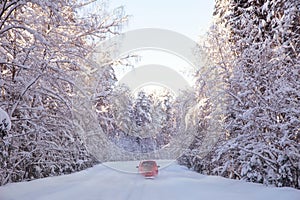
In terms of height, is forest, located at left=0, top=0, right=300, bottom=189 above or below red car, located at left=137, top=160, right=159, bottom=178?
above

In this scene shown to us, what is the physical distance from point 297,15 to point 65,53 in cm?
591

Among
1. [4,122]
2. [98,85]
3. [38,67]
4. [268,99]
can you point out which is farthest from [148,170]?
[4,122]

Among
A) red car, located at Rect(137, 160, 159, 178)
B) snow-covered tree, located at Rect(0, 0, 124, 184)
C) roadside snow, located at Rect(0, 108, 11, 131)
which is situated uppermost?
snow-covered tree, located at Rect(0, 0, 124, 184)

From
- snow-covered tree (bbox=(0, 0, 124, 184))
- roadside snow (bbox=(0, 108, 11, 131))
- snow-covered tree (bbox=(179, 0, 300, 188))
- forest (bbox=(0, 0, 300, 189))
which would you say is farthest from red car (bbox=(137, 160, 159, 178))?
roadside snow (bbox=(0, 108, 11, 131))

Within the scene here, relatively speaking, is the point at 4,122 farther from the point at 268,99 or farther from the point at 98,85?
the point at 268,99

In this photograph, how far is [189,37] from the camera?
674 inches

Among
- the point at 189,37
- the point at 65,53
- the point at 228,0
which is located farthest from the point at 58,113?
the point at 189,37

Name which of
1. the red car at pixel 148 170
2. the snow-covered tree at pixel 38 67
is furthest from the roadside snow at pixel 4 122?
the red car at pixel 148 170

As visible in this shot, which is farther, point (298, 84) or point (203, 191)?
point (203, 191)

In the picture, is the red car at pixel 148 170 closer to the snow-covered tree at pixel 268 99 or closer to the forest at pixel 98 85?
the forest at pixel 98 85

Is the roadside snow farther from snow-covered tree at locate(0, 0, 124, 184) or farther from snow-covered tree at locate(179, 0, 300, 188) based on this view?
snow-covered tree at locate(179, 0, 300, 188)

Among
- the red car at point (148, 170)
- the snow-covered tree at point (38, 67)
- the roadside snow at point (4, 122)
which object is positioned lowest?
the red car at point (148, 170)

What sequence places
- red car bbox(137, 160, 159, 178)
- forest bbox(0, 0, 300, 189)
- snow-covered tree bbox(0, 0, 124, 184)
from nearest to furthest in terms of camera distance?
snow-covered tree bbox(0, 0, 124, 184) < forest bbox(0, 0, 300, 189) < red car bbox(137, 160, 159, 178)

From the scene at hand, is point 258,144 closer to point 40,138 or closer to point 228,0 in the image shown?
point 40,138
